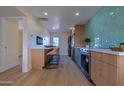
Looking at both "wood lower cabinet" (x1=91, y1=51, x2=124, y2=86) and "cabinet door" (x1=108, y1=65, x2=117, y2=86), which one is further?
"cabinet door" (x1=108, y1=65, x2=117, y2=86)

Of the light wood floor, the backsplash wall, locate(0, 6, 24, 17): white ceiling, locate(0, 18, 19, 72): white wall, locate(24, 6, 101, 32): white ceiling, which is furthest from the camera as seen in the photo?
locate(0, 18, 19, 72): white wall

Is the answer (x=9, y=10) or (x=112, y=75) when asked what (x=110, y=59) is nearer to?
(x=112, y=75)

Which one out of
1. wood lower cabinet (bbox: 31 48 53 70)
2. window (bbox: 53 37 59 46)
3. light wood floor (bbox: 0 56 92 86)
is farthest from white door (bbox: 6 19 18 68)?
window (bbox: 53 37 59 46)

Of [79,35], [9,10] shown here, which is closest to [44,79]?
[9,10]

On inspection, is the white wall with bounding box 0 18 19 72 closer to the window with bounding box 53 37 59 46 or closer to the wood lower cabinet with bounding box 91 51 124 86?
the wood lower cabinet with bounding box 91 51 124 86

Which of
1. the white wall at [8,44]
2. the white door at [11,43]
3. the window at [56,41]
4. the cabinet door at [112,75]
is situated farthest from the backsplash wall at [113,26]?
the window at [56,41]

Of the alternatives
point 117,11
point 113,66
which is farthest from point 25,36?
point 113,66

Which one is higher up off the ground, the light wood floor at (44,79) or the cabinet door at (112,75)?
the cabinet door at (112,75)

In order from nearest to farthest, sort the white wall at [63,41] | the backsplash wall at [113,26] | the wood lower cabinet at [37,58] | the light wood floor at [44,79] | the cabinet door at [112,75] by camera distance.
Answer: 1. the cabinet door at [112,75]
2. the backsplash wall at [113,26]
3. the light wood floor at [44,79]
4. the wood lower cabinet at [37,58]
5. the white wall at [63,41]

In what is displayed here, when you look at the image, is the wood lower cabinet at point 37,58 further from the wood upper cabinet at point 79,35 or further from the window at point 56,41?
the window at point 56,41

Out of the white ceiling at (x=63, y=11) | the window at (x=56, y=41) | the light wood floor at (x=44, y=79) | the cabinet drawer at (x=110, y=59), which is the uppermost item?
the white ceiling at (x=63, y=11)

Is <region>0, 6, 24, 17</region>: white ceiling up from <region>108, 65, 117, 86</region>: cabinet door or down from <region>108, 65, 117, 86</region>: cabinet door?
up

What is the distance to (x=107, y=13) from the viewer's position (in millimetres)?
4809
